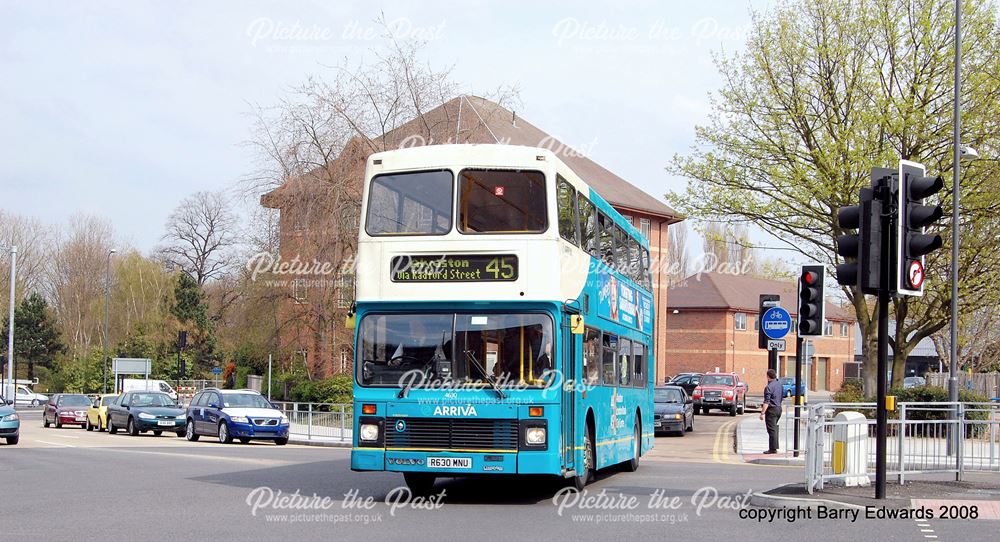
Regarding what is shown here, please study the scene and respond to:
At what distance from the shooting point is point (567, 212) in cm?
1408

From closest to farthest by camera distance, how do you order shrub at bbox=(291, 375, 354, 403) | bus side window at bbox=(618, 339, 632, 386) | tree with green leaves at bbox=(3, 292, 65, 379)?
1. bus side window at bbox=(618, 339, 632, 386)
2. shrub at bbox=(291, 375, 354, 403)
3. tree with green leaves at bbox=(3, 292, 65, 379)

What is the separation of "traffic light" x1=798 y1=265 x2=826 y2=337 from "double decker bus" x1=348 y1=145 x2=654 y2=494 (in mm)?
5776

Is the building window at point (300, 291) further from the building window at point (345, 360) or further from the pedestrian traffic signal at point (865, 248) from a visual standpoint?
the pedestrian traffic signal at point (865, 248)

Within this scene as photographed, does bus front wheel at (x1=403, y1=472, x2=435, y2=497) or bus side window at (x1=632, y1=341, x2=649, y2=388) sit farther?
bus side window at (x1=632, y1=341, x2=649, y2=388)

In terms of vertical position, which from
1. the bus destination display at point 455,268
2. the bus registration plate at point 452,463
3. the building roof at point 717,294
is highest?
the building roof at point 717,294

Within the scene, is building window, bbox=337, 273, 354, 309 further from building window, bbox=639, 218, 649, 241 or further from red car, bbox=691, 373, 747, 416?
building window, bbox=639, 218, 649, 241

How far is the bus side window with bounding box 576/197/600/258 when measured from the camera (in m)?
14.8

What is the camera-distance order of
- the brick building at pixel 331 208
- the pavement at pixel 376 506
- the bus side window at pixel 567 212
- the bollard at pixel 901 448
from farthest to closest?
the brick building at pixel 331 208, the bollard at pixel 901 448, the bus side window at pixel 567 212, the pavement at pixel 376 506

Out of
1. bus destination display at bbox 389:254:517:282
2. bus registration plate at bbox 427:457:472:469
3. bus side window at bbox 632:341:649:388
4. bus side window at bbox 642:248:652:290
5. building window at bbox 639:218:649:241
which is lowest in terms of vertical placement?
bus registration plate at bbox 427:457:472:469

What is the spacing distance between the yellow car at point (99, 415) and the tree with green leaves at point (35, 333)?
41.0 metres

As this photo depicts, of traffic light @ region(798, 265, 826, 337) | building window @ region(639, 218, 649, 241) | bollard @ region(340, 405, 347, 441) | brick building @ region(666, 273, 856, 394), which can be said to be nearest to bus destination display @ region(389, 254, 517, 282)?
traffic light @ region(798, 265, 826, 337)

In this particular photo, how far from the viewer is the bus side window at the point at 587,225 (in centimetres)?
1481

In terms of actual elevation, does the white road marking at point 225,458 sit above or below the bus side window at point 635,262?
below

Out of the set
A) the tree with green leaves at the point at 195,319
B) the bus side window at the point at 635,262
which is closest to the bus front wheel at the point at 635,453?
the bus side window at the point at 635,262
